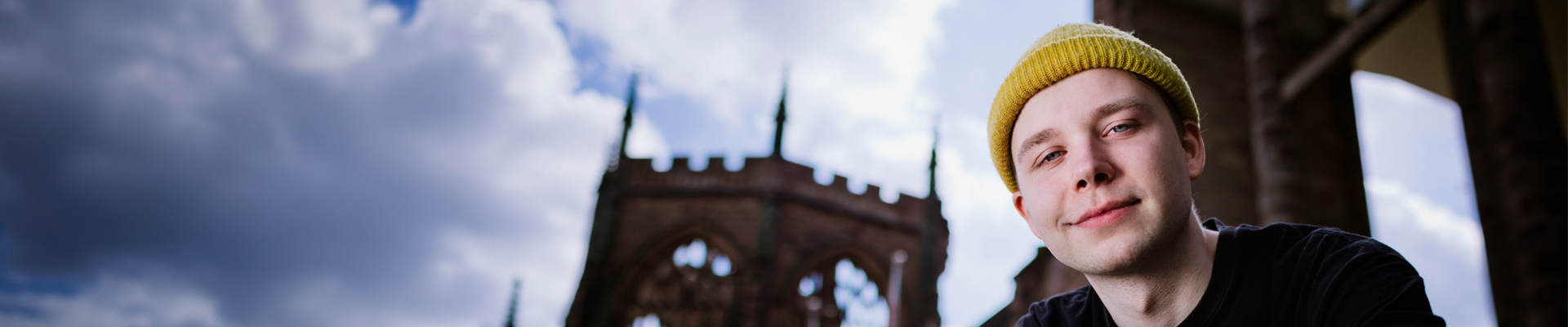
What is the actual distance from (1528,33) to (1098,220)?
20.8ft

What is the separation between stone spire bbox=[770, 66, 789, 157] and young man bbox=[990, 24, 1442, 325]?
1609 cm

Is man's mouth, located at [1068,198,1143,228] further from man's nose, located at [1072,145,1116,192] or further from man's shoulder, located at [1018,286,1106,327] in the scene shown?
man's shoulder, located at [1018,286,1106,327]

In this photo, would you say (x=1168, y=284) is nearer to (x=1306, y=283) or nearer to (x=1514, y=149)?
(x=1306, y=283)

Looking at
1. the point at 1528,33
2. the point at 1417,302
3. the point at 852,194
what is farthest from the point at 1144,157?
the point at 852,194

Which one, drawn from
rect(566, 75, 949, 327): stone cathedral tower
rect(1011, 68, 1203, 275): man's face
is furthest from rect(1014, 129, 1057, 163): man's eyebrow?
rect(566, 75, 949, 327): stone cathedral tower

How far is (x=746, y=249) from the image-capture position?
54.1 ft

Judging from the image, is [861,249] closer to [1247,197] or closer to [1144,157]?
[1247,197]

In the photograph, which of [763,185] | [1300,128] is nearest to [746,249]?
[763,185]

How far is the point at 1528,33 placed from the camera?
18.4ft

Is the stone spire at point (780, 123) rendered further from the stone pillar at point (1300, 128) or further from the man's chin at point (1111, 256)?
the man's chin at point (1111, 256)

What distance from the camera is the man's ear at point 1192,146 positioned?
1170mm

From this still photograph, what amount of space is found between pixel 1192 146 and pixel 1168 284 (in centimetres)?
22

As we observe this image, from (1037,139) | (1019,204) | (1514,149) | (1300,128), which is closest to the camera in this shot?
(1037,139)

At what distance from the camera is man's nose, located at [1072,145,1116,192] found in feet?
3.42
